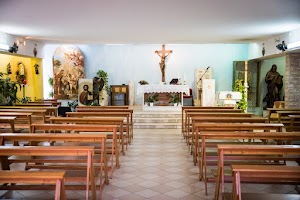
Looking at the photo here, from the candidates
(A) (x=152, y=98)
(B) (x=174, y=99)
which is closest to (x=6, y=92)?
(A) (x=152, y=98)

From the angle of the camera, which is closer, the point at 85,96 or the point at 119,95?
the point at 85,96

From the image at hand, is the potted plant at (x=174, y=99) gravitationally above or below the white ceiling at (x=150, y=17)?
below

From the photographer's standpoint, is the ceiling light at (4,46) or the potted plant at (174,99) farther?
the potted plant at (174,99)

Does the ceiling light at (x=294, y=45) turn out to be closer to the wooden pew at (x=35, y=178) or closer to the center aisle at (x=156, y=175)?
the center aisle at (x=156, y=175)

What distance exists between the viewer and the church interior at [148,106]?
137 inches

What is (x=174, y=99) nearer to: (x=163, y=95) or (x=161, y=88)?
(x=163, y=95)

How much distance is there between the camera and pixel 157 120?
31.3 feet

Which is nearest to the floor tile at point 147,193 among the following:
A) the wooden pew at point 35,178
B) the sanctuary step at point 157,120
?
the wooden pew at point 35,178

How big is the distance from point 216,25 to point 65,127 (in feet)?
15.8

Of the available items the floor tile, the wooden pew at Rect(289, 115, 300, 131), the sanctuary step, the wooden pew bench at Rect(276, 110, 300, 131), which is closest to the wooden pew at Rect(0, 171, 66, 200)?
the floor tile

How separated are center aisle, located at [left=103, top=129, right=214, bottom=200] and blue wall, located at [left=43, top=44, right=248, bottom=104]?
7.55 metres

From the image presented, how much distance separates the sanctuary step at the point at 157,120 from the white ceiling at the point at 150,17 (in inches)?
93.7

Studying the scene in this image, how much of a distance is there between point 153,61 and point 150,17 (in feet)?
25.3

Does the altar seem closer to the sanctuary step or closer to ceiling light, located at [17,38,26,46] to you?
the sanctuary step
